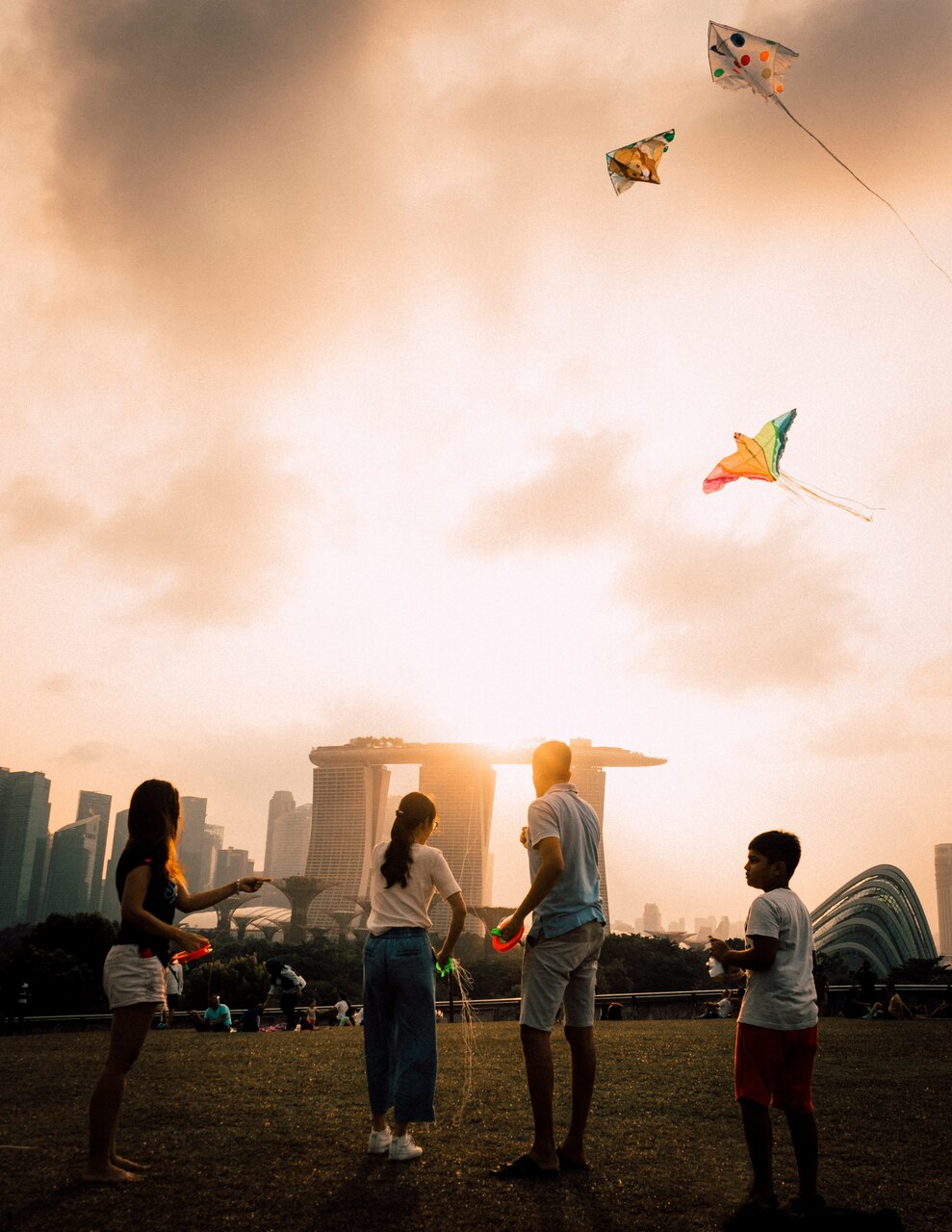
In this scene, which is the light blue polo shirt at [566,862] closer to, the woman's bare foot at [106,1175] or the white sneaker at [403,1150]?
the white sneaker at [403,1150]

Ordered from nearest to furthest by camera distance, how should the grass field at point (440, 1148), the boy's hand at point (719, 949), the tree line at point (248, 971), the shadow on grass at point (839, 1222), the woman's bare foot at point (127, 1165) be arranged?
1. the shadow on grass at point (839, 1222)
2. the grass field at point (440, 1148)
3. the boy's hand at point (719, 949)
4. the woman's bare foot at point (127, 1165)
5. the tree line at point (248, 971)

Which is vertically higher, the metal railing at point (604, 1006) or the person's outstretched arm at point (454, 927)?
the person's outstretched arm at point (454, 927)

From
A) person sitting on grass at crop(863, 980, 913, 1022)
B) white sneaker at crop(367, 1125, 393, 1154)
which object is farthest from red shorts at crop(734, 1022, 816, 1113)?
person sitting on grass at crop(863, 980, 913, 1022)

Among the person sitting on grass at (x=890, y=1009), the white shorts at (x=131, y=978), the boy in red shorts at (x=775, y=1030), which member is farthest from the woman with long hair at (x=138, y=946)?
the person sitting on grass at (x=890, y=1009)

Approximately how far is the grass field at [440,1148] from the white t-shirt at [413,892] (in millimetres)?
1247

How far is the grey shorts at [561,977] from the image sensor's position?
207 inches

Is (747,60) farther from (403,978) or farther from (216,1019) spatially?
(216,1019)

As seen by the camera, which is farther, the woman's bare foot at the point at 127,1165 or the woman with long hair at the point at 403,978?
the woman with long hair at the point at 403,978

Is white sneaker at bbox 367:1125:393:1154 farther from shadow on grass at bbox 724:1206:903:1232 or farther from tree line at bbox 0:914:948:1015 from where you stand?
tree line at bbox 0:914:948:1015

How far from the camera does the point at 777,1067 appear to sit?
4.64 metres

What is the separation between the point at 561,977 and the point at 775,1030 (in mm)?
1187

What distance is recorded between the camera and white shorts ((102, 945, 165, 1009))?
16.5 feet

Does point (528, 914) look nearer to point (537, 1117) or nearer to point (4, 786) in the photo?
point (537, 1117)

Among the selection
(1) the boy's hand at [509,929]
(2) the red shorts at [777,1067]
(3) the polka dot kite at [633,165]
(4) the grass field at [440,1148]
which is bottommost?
(4) the grass field at [440,1148]
